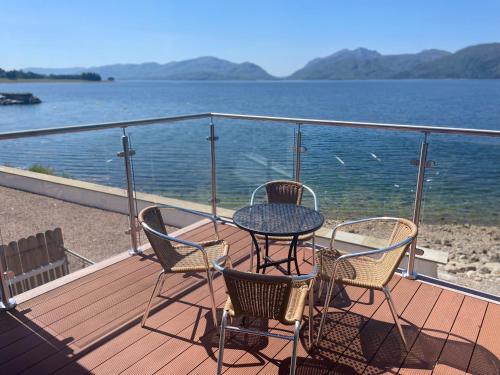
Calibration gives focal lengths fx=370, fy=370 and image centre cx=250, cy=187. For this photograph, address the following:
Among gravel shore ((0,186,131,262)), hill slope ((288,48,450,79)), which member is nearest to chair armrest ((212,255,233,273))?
gravel shore ((0,186,131,262))

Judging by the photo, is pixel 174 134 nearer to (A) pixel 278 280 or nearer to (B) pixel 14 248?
(B) pixel 14 248

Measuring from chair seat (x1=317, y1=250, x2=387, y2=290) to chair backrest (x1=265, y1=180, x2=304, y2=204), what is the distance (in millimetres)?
730

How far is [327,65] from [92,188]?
150671mm

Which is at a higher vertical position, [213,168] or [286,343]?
[213,168]

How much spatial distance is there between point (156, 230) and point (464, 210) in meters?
4.06

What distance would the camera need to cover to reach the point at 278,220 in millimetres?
2512

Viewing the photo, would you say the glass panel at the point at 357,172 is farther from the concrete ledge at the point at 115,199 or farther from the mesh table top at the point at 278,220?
the mesh table top at the point at 278,220

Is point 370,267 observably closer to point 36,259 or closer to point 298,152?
point 298,152

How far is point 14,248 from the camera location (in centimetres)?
375

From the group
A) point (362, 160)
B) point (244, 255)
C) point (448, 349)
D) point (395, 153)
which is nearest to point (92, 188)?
point (244, 255)

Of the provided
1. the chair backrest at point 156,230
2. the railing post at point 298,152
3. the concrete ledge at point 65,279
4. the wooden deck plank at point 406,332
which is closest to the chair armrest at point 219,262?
the chair backrest at point 156,230

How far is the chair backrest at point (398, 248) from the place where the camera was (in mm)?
2123

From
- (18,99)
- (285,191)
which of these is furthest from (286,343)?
(18,99)

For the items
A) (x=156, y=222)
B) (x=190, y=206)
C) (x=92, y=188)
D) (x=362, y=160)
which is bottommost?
(x=190, y=206)
